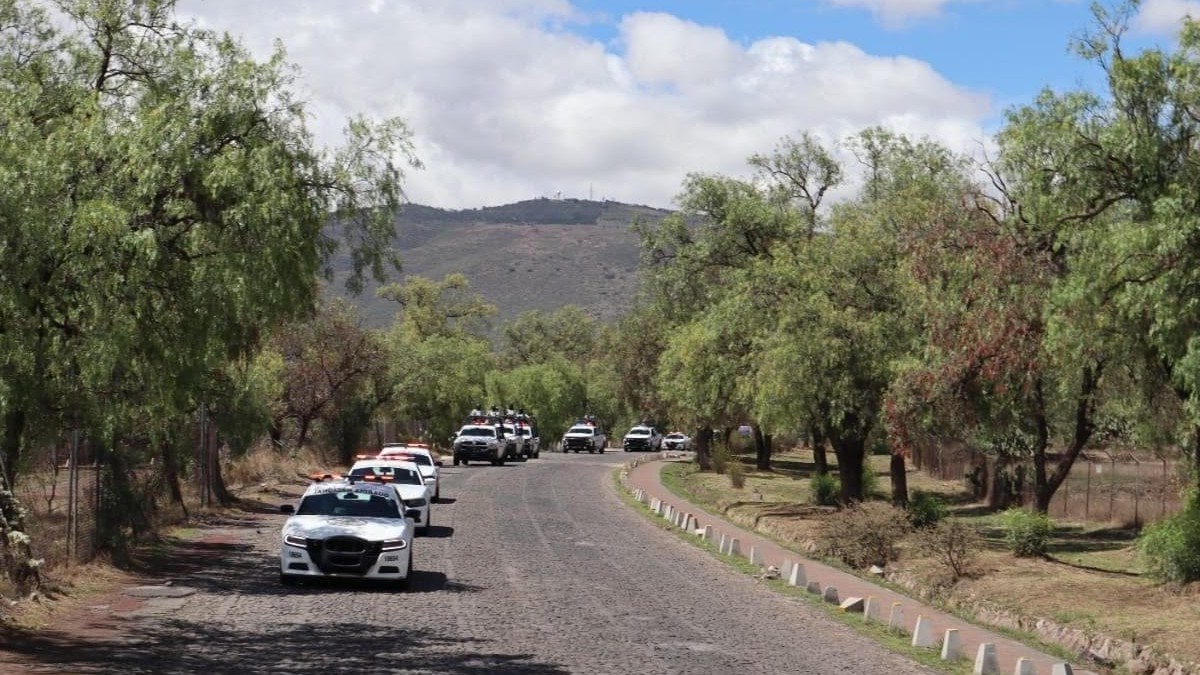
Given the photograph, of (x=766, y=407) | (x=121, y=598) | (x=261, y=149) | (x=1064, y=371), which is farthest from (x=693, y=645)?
(x=766, y=407)

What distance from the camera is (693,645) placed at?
1552cm

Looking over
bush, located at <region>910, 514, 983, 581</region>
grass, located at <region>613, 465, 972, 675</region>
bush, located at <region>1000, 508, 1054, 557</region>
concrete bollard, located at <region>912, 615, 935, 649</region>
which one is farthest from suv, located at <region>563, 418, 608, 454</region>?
concrete bollard, located at <region>912, 615, 935, 649</region>

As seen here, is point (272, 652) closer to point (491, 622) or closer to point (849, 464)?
point (491, 622)

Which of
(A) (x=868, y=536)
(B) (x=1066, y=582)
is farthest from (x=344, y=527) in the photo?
(B) (x=1066, y=582)

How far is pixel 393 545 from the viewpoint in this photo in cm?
1980

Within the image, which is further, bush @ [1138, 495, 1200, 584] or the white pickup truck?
the white pickup truck

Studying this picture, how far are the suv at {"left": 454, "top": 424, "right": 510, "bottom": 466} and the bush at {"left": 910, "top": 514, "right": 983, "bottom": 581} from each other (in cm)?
4295

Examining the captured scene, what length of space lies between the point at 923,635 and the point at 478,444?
50291mm

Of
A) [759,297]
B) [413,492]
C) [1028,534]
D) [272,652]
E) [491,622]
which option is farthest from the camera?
[759,297]

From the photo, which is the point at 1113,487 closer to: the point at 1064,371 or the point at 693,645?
the point at 1064,371

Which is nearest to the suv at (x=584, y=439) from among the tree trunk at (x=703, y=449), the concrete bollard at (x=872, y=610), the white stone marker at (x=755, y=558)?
the tree trunk at (x=703, y=449)

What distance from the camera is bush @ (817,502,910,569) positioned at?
87.2ft

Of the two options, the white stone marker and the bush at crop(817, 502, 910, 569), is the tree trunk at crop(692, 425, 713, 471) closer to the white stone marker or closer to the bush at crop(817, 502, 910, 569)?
the bush at crop(817, 502, 910, 569)

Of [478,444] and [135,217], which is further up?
[135,217]
